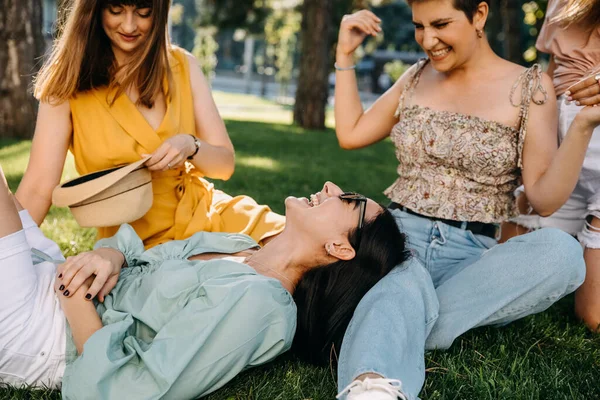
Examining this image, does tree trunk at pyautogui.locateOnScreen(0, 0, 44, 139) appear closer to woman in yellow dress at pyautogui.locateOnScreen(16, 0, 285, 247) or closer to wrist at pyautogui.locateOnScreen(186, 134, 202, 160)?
woman in yellow dress at pyautogui.locateOnScreen(16, 0, 285, 247)

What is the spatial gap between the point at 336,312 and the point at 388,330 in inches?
13.4

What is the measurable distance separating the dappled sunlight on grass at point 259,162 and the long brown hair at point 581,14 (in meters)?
5.05

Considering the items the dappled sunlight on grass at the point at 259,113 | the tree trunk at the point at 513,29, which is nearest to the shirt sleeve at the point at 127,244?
the tree trunk at the point at 513,29

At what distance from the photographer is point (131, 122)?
3.71m

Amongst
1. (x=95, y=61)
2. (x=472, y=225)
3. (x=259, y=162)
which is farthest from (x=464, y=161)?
(x=259, y=162)

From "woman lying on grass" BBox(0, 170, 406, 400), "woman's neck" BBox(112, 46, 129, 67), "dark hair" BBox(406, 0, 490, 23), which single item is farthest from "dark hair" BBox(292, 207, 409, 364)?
"woman's neck" BBox(112, 46, 129, 67)

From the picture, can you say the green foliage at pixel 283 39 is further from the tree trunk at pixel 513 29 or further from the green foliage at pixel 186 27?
the green foliage at pixel 186 27

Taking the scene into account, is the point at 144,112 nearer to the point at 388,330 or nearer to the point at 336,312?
the point at 336,312

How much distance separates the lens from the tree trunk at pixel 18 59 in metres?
9.27

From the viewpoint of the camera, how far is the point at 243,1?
19.1 m

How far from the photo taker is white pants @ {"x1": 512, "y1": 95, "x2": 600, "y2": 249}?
3717 millimetres

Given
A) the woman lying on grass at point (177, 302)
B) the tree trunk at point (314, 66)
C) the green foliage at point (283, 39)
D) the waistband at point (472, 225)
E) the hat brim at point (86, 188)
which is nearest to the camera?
the woman lying on grass at point (177, 302)

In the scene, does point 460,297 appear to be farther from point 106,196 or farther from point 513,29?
point 513,29

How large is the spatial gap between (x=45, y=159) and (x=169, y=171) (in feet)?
2.14
